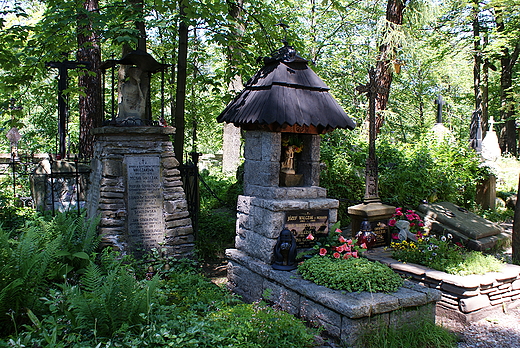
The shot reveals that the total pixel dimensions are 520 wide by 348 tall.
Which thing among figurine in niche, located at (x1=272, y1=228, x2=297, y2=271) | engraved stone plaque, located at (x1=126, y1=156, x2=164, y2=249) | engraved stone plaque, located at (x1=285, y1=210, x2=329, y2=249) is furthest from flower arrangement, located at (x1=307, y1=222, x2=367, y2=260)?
engraved stone plaque, located at (x1=126, y1=156, x2=164, y2=249)

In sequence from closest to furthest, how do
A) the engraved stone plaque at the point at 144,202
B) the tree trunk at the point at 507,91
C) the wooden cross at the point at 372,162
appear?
the engraved stone plaque at the point at 144,202, the wooden cross at the point at 372,162, the tree trunk at the point at 507,91

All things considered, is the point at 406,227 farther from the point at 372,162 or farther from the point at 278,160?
the point at 278,160

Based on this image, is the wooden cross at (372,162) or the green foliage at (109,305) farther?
the wooden cross at (372,162)

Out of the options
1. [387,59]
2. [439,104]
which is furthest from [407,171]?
[439,104]

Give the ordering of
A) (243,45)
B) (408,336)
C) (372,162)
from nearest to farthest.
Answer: (408,336)
(372,162)
(243,45)

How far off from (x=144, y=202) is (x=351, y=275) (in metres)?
3.54

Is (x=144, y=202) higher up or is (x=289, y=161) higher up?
(x=289, y=161)

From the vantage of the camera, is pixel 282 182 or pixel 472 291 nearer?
pixel 472 291

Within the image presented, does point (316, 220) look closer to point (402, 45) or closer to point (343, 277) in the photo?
point (343, 277)

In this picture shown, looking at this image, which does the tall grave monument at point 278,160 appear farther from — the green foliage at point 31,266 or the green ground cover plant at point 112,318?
the green foliage at point 31,266

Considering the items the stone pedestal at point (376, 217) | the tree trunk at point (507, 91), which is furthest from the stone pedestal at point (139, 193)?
the tree trunk at point (507, 91)

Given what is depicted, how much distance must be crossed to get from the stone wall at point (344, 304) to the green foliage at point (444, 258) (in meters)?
1.25

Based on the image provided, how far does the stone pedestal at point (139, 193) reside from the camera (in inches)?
241

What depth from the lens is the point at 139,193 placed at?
6297 millimetres
